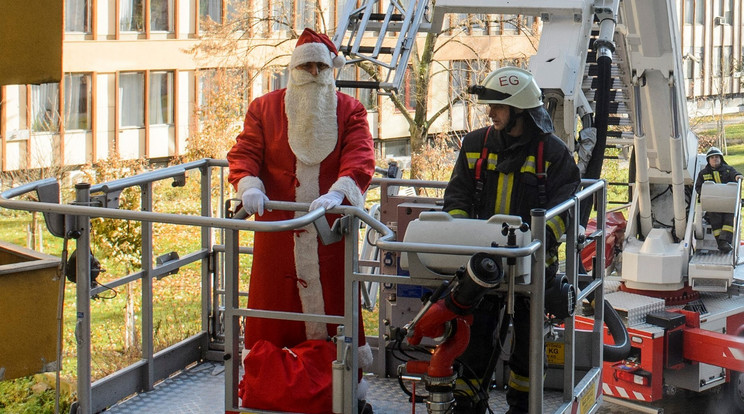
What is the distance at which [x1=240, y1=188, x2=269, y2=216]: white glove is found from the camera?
5.30 meters

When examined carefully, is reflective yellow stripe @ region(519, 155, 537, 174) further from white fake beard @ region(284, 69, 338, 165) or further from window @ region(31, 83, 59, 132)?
window @ region(31, 83, 59, 132)

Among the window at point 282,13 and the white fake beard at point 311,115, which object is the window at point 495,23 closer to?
the window at point 282,13

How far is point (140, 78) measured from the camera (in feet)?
91.5

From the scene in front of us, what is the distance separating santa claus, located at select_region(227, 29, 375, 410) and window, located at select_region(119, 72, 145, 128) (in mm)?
22609

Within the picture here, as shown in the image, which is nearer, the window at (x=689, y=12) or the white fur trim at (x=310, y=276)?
the white fur trim at (x=310, y=276)

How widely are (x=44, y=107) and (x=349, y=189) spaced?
21734 mm

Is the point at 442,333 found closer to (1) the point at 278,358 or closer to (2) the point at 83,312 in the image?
(1) the point at 278,358

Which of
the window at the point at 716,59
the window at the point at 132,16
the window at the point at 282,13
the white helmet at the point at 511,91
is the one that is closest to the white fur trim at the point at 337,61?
the white helmet at the point at 511,91

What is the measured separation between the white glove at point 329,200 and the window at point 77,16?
72.6 ft

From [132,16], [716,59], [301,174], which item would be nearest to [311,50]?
[301,174]

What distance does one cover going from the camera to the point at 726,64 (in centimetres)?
Result: 3881

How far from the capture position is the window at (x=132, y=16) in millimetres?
27250

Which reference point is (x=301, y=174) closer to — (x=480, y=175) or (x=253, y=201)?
(x=253, y=201)

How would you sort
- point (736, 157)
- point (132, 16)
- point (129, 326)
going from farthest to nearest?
point (736, 157), point (132, 16), point (129, 326)
